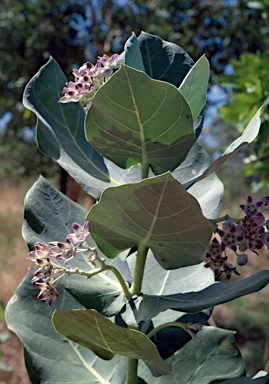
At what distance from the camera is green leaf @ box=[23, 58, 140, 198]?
688 millimetres

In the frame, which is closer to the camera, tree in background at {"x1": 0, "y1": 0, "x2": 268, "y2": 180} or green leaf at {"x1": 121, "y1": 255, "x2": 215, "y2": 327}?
green leaf at {"x1": 121, "y1": 255, "x2": 215, "y2": 327}

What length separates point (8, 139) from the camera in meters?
6.75

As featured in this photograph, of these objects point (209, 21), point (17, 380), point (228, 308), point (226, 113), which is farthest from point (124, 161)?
point (209, 21)

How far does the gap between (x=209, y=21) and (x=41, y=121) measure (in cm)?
538

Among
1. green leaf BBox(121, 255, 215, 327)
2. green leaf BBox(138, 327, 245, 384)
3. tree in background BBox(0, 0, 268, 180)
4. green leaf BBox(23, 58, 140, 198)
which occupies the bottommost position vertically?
tree in background BBox(0, 0, 268, 180)

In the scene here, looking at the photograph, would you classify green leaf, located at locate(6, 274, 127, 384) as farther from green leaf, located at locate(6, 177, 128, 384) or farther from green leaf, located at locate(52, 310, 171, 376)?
green leaf, located at locate(52, 310, 171, 376)

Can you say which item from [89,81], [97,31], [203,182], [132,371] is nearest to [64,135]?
[89,81]

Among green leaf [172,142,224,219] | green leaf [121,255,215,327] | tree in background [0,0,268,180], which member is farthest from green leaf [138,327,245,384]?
tree in background [0,0,268,180]

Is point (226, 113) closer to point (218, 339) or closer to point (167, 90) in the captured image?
point (218, 339)

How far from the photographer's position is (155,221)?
0.57 metres

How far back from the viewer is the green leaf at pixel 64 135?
2.26ft

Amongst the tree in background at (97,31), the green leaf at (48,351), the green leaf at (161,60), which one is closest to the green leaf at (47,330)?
the green leaf at (48,351)

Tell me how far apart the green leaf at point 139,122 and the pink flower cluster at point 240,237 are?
104mm

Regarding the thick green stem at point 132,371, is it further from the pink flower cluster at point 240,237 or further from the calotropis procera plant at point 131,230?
the pink flower cluster at point 240,237
